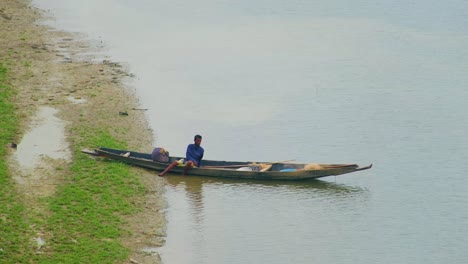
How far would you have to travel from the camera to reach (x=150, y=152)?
27.3m

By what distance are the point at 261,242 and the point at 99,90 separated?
39.3 feet

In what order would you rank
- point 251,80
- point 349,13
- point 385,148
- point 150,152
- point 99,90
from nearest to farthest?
point 150,152
point 385,148
point 99,90
point 251,80
point 349,13

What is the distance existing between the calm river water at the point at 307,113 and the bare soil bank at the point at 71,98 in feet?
1.95

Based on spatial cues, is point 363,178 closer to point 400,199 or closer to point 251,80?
point 400,199

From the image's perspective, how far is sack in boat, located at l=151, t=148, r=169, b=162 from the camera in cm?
2580

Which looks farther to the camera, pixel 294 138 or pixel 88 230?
pixel 294 138

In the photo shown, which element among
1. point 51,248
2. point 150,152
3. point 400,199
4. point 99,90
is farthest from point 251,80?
point 51,248

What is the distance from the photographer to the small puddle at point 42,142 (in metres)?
25.3

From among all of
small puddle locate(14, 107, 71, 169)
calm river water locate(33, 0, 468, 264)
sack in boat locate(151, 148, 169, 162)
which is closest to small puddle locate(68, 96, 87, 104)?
small puddle locate(14, 107, 71, 169)

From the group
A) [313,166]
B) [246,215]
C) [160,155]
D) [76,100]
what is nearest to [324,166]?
[313,166]

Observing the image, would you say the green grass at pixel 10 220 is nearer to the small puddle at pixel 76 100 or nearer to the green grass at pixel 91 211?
the green grass at pixel 91 211

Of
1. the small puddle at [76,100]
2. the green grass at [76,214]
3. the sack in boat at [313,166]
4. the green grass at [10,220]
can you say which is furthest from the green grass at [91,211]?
the sack in boat at [313,166]

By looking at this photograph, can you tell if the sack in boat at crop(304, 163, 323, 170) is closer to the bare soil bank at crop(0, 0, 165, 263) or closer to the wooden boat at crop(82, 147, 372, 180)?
the wooden boat at crop(82, 147, 372, 180)

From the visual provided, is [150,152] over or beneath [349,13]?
beneath
